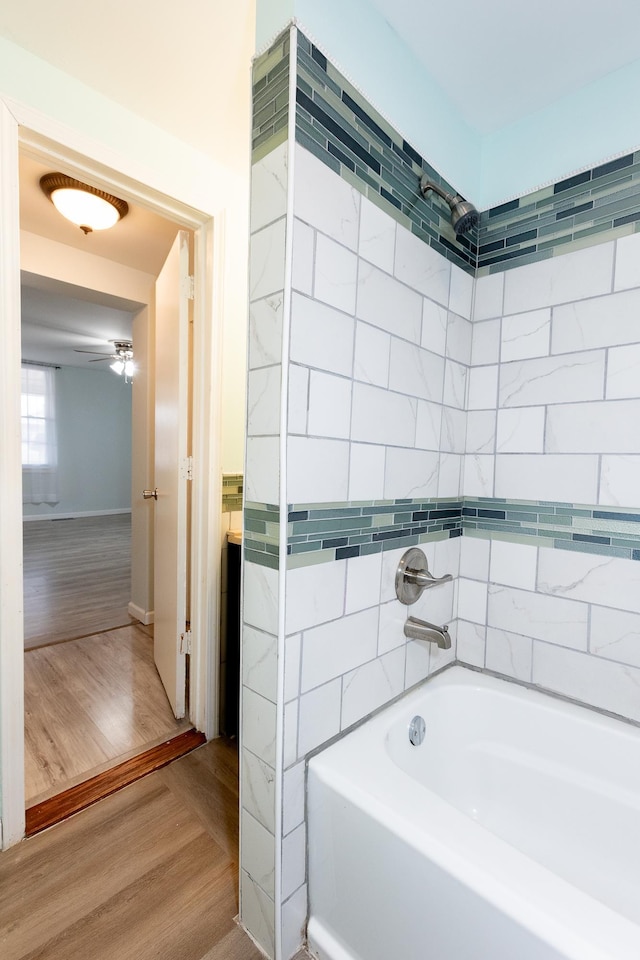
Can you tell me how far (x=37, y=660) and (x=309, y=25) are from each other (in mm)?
2920

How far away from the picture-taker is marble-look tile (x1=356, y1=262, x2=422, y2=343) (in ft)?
3.54

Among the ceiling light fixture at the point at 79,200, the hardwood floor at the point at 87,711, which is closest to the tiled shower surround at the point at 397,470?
the hardwood floor at the point at 87,711

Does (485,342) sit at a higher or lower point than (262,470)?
higher

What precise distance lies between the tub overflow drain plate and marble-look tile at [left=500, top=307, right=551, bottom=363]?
111cm

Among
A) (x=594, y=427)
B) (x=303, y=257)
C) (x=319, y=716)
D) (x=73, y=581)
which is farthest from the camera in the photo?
(x=73, y=581)

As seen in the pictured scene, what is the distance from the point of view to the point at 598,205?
124 centimetres

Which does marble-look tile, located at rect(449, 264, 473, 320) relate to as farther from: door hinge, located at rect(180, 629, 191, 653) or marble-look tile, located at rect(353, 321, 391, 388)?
door hinge, located at rect(180, 629, 191, 653)

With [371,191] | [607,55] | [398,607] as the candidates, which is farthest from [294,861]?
[607,55]

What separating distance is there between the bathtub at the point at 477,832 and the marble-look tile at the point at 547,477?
0.60 metres

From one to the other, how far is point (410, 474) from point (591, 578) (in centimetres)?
58

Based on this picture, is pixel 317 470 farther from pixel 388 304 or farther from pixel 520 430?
pixel 520 430

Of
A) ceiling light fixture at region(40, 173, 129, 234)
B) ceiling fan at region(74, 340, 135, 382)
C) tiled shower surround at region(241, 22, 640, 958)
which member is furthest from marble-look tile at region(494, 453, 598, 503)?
ceiling fan at region(74, 340, 135, 382)

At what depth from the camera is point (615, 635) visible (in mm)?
1225

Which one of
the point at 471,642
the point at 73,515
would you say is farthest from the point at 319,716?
the point at 73,515
